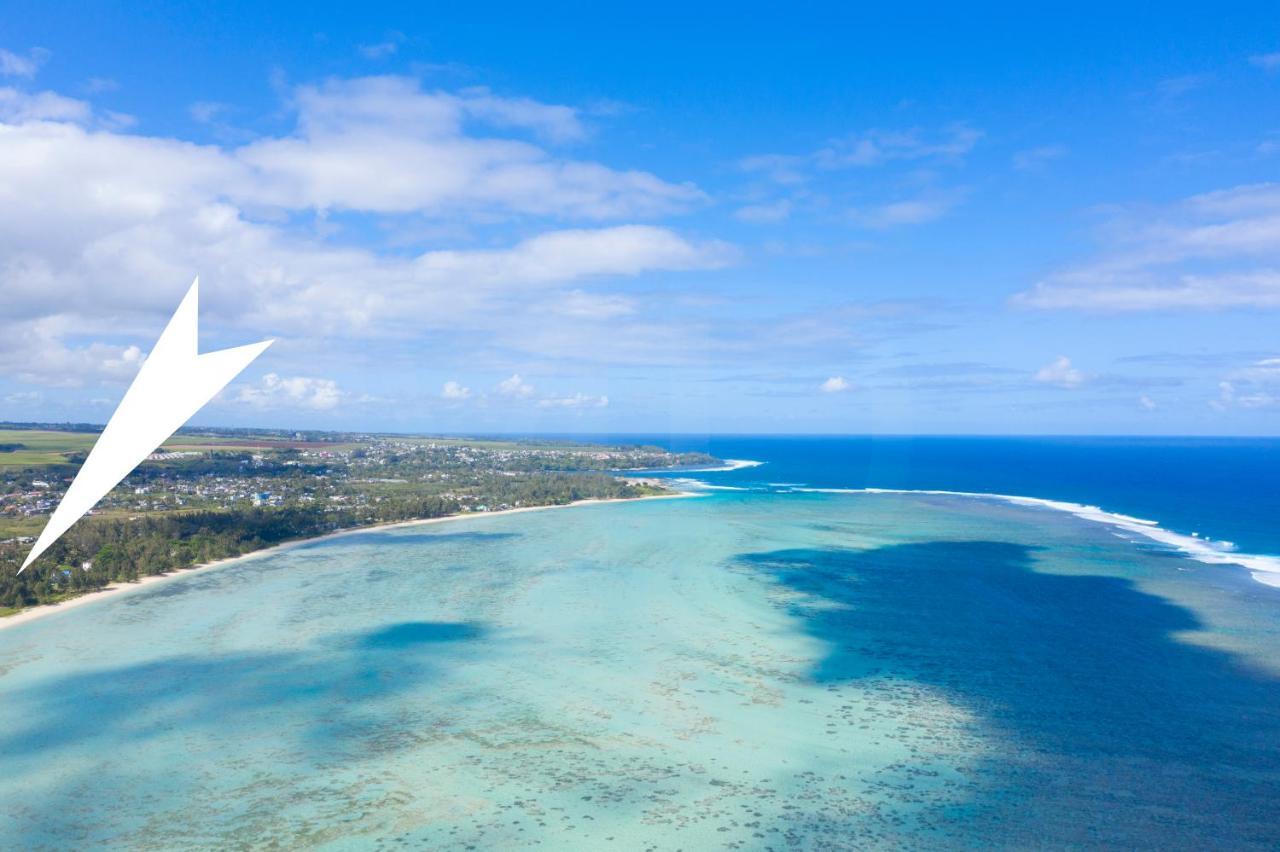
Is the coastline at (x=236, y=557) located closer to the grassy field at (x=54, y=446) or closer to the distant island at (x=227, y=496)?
the distant island at (x=227, y=496)

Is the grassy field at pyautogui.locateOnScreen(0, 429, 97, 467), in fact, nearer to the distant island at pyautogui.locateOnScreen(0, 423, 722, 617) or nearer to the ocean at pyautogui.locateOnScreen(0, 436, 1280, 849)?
the distant island at pyautogui.locateOnScreen(0, 423, 722, 617)

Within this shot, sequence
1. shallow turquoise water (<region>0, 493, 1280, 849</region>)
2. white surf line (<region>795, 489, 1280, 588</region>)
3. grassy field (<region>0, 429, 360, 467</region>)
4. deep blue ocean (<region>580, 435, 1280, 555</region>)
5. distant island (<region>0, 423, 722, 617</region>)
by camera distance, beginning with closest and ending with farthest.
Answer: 1. shallow turquoise water (<region>0, 493, 1280, 849</region>)
2. white surf line (<region>795, 489, 1280, 588</region>)
3. distant island (<region>0, 423, 722, 617</region>)
4. deep blue ocean (<region>580, 435, 1280, 555</region>)
5. grassy field (<region>0, 429, 360, 467</region>)

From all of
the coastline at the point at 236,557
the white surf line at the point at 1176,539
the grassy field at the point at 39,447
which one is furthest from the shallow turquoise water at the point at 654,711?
the grassy field at the point at 39,447

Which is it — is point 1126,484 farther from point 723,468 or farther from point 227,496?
point 227,496

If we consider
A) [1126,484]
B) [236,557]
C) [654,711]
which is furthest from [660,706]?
[1126,484]

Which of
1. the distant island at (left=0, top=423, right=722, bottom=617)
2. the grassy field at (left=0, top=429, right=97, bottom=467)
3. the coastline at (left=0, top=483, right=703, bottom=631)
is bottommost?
the coastline at (left=0, top=483, right=703, bottom=631)

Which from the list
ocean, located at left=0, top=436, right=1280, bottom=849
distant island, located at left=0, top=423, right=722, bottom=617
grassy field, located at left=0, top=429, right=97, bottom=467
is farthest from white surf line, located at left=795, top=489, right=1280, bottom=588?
grassy field, located at left=0, top=429, right=97, bottom=467
